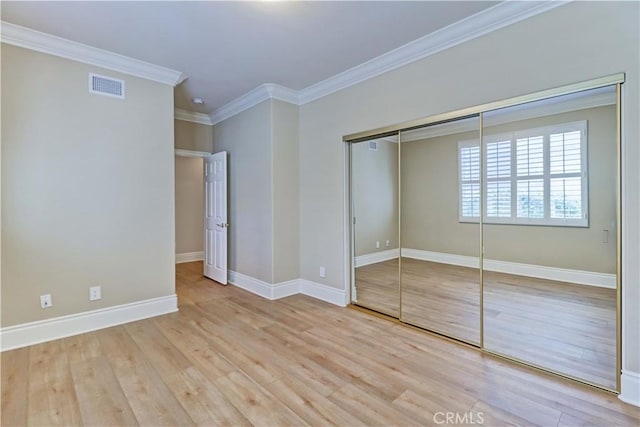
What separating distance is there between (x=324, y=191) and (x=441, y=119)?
1632mm

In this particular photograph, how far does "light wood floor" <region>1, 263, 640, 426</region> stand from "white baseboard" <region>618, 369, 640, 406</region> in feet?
0.20

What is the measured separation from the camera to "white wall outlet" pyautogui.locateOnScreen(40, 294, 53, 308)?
2762 mm

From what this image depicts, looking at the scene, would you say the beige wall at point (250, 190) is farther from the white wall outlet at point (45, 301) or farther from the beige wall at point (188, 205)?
the beige wall at point (188, 205)

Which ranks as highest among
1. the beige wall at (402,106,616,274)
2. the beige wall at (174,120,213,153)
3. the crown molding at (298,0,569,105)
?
the crown molding at (298,0,569,105)

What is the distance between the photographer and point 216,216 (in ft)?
15.4

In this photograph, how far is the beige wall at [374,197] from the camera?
3506mm

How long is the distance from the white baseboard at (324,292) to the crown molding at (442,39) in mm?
2463

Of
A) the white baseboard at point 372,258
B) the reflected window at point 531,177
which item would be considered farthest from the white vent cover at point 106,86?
the reflected window at point 531,177

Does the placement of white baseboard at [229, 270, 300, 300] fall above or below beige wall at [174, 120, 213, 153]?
below

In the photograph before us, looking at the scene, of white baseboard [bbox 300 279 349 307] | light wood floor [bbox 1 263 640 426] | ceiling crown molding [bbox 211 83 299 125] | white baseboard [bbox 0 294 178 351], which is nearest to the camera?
light wood floor [bbox 1 263 640 426]

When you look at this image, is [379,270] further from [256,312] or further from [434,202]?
[256,312]

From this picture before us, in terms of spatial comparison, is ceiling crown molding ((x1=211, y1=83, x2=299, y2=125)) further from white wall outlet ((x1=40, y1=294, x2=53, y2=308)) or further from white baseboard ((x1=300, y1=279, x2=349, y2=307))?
white wall outlet ((x1=40, y1=294, x2=53, y2=308))

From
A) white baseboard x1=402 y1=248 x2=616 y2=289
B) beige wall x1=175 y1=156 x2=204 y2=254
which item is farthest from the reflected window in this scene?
beige wall x1=175 y1=156 x2=204 y2=254

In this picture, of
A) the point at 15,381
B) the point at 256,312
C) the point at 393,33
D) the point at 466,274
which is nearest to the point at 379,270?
the point at 466,274
